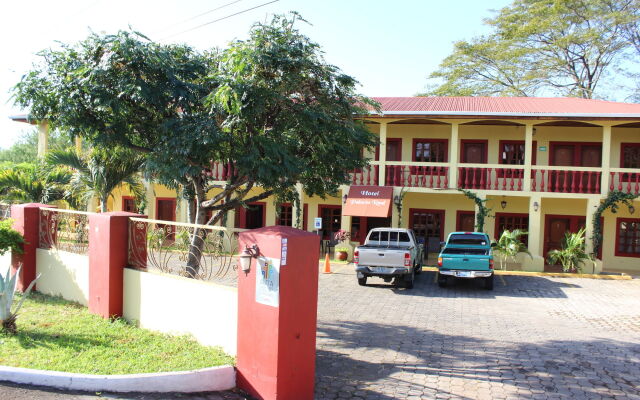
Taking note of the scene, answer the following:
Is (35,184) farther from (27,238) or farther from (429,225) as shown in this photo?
(429,225)

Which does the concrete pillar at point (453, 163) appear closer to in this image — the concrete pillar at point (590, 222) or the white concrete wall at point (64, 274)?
the concrete pillar at point (590, 222)

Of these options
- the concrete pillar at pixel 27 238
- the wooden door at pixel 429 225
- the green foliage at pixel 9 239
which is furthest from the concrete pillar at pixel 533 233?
the green foliage at pixel 9 239

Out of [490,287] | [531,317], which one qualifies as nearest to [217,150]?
[531,317]

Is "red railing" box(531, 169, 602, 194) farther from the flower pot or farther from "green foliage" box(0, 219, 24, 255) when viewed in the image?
"green foliage" box(0, 219, 24, 255)

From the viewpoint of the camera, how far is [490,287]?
12.8 metres

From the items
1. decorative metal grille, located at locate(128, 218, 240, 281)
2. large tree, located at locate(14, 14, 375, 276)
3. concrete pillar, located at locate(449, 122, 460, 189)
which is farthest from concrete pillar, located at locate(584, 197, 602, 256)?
decorative metal grille, located at locate(128, 218, 240, 281)

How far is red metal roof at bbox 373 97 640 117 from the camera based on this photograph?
16266mm

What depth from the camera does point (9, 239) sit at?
8844 millimetres

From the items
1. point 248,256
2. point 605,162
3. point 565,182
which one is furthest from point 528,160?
point 248,256

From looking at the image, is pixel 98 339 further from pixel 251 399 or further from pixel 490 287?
pixel 490 287

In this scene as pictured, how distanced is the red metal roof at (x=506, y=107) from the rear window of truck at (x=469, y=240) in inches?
181

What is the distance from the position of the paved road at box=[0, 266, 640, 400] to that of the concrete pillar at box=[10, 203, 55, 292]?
5236 millimetres

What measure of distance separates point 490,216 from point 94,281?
594 inches

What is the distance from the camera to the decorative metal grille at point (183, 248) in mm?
6059
